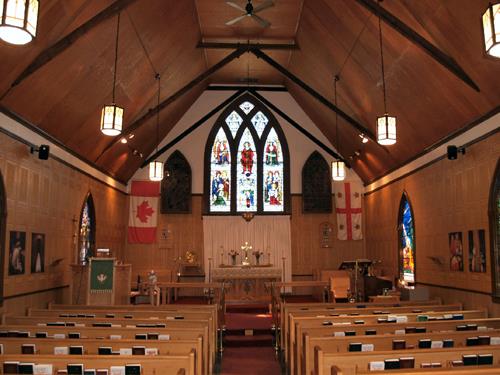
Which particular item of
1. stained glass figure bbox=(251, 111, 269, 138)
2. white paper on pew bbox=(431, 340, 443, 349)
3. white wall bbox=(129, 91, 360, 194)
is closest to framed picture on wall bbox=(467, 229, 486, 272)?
white paper on pew bbox=(431, 340, 443, 349)

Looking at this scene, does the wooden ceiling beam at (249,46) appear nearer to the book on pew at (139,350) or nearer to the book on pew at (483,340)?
the book on pew at (483,340)

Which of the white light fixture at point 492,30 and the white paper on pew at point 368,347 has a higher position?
the white light fixture at point 492,30

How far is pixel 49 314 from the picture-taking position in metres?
7.48

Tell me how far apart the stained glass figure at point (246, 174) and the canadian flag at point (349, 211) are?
2952mm

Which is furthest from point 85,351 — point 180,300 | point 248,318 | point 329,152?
point 329,152

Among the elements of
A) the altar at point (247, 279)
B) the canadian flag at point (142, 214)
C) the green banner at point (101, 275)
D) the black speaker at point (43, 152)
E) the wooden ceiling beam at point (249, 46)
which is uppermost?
the wooden ceiling beam at point (249, 46)

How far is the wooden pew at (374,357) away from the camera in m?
3.97

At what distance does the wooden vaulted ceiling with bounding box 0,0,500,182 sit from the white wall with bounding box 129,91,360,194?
1258 millimetres

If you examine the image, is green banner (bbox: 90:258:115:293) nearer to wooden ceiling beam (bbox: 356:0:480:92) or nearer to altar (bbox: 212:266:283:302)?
altar (bbox: 212:266:283:302)

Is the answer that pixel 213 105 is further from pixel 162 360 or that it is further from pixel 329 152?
pixel 162 360

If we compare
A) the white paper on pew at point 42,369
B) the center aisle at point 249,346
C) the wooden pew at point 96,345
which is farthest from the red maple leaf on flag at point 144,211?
the white paper on pew at point 42,369

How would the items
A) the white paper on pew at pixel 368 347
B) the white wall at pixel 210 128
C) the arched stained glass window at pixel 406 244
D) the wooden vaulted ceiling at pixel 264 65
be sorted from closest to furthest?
the white paper on pew at pixel 368 347, the wooden vaulted ceiling at pixel 264 65, the arched stained glass window at pixel 406 244, the white wall at pixel 210 128

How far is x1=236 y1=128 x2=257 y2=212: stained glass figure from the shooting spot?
16.5m

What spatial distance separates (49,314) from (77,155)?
4783mm
